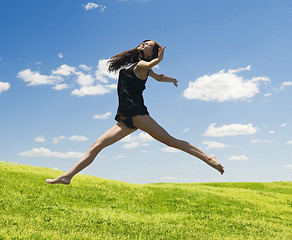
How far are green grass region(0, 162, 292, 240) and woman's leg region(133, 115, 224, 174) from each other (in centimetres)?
496

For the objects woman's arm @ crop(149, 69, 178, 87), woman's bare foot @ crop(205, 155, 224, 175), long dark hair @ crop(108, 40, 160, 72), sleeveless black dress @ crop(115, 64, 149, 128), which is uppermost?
long dark hair @ crop(108, 40, 160, 72)

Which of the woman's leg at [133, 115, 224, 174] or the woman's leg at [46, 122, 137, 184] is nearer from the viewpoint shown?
the woman's leg at [133, 115, 224, 174]

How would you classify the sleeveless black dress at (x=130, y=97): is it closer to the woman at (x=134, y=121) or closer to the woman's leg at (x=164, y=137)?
the woman at (x=134, y=121)

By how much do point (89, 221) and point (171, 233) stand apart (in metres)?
3.15

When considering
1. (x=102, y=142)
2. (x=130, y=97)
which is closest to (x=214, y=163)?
(x=130, y=97)

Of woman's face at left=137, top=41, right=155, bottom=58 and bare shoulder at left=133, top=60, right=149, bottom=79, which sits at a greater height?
woman's face at left=137, top=41, right=155, bottom=58

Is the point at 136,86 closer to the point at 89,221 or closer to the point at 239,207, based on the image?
the point at 89,221

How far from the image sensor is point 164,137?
6.14 meters

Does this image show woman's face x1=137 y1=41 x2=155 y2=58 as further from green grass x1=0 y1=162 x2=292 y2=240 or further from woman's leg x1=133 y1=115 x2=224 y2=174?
green grass x1=0 y1=162 x2=292 y2=240

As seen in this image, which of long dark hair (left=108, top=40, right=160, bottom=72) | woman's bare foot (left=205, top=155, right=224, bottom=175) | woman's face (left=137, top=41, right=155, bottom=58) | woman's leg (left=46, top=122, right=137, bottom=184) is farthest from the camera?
long dark hair (left=108, top=40, right=160, bottom=72)

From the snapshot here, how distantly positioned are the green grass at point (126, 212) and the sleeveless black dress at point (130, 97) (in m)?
4.87

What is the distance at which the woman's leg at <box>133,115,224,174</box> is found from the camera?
239 inches

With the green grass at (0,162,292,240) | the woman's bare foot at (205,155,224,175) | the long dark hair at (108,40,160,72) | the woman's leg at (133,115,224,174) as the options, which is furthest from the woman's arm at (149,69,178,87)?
the green grass at (0,162,292,240)

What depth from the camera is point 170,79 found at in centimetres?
721
